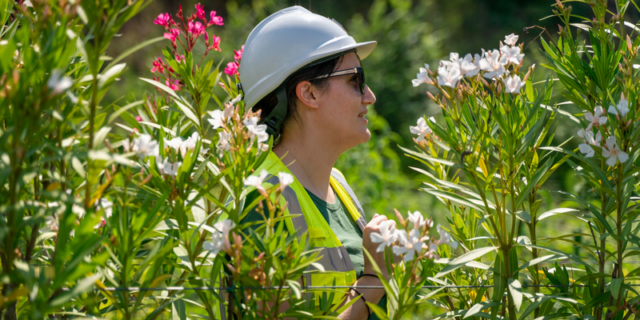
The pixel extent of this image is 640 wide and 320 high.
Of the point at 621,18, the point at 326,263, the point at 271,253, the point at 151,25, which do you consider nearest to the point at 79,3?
the point at 271,253

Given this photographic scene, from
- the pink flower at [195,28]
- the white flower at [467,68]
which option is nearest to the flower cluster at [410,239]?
the white flower at [467,68]

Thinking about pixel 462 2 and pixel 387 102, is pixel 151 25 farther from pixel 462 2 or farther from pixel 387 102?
pixel 462 2

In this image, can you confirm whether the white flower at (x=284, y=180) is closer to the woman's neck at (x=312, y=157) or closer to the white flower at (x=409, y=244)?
the white flower at (x=409, y=244)

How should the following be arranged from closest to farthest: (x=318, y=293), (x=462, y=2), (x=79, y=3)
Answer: (x=79, y=3) → (x=318, y=293) → (x=462, y=2)

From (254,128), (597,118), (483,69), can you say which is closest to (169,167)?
(254,128)

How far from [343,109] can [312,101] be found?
0.10m

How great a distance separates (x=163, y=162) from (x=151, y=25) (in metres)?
10.4

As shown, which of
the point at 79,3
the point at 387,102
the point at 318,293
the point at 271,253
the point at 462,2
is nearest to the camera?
the point at 79,3

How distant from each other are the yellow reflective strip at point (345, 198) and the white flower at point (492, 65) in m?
0.65

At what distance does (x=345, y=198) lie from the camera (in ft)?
5.42

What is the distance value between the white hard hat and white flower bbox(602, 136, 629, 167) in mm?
707

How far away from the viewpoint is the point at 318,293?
49.1 inches

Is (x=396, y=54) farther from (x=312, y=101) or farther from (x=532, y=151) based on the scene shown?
(x=532, y=151)

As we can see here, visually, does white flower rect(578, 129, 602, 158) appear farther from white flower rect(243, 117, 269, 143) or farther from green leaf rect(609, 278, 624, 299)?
white flower rect(243, 117, 269, 143)
